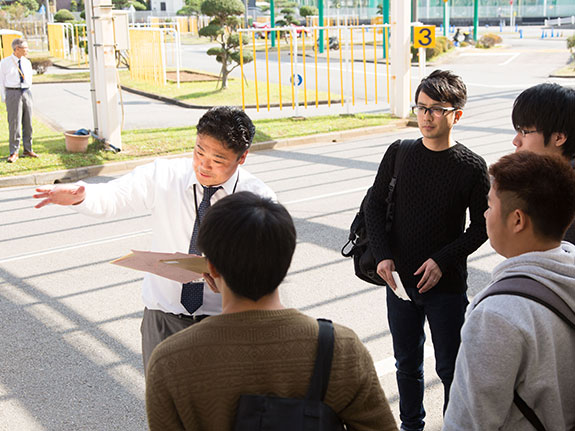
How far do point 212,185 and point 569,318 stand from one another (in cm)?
153

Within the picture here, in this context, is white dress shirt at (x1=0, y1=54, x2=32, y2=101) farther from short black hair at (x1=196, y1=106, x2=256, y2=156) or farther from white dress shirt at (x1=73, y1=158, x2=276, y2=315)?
short black hair at (x1=196, y1=106, x2=256, y2=156)

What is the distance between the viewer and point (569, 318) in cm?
202

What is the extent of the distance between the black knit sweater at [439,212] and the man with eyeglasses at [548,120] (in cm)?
45

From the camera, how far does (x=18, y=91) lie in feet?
40.7

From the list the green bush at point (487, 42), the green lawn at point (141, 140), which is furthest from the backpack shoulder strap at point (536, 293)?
the green bush at point (487, 42)

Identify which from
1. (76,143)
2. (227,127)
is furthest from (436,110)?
(76,143)

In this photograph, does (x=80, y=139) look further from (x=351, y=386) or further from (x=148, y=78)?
(x=148, y=78)

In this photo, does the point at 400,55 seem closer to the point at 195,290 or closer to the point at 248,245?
the point at 195,290

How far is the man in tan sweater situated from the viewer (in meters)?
1.79

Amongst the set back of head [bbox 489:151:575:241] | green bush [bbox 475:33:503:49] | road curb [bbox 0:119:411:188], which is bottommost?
road curb [bbox 0:119:411:188]

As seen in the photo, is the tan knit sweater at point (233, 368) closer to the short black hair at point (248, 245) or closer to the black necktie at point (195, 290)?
the short black hair at point (248, 245)

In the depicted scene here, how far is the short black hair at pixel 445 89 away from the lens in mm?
3484

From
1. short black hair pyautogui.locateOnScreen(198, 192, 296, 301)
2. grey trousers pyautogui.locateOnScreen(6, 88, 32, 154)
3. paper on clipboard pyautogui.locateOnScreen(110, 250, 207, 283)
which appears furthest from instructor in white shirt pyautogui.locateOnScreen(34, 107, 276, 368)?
grey trousers pyautogui.locateOnScreen(6, 88, 32, 154)

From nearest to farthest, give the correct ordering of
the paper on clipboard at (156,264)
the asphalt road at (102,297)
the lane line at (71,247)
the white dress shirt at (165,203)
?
the paper on clipboard at (156,264) < the white dress shirt at (165,203) < the asphalt road at (102,297) < the lane line at (71,247)
